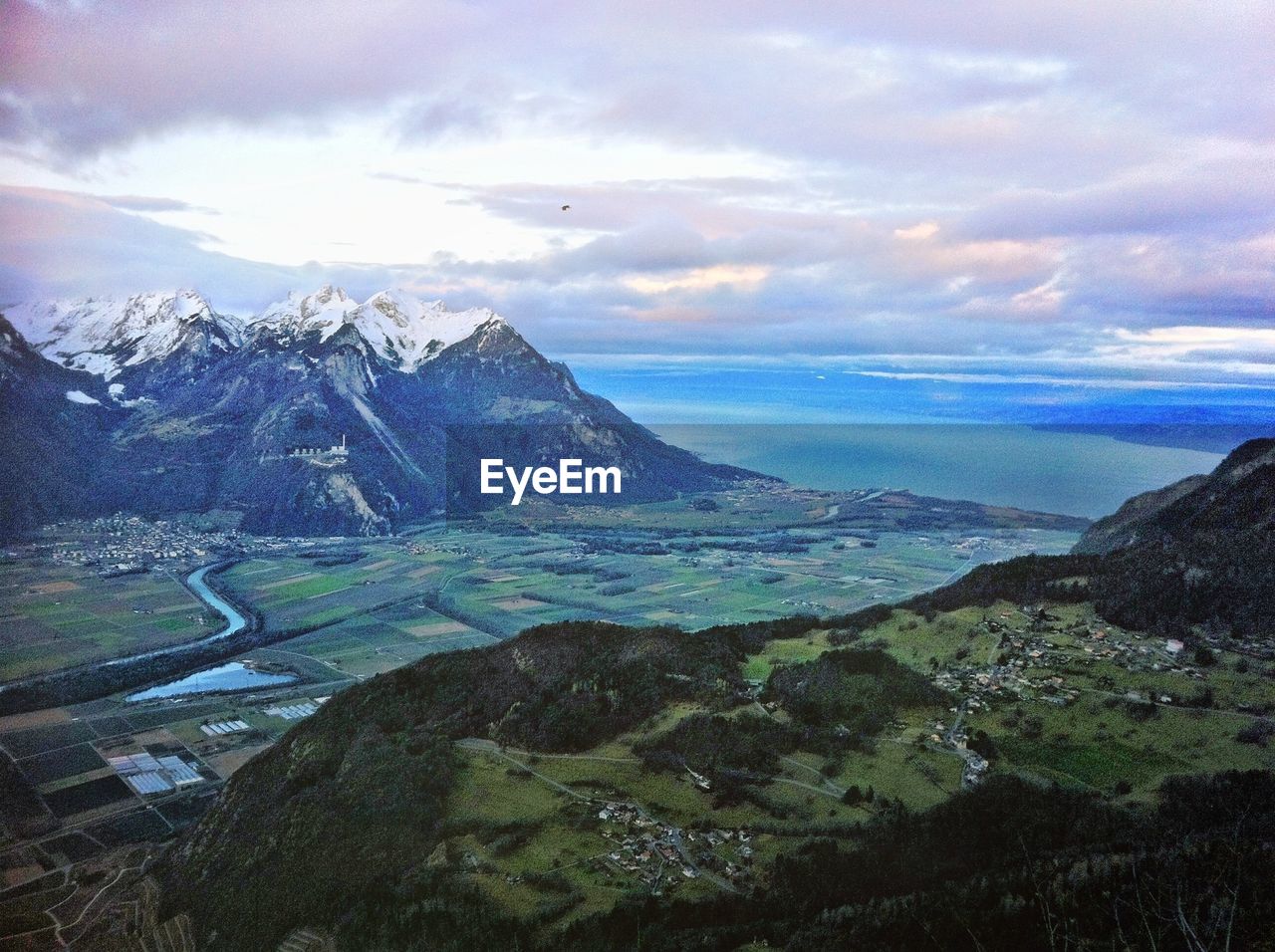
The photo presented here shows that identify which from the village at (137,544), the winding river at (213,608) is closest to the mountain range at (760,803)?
the winding river at (213,608)

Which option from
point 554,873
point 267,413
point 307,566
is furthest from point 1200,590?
point 267,413

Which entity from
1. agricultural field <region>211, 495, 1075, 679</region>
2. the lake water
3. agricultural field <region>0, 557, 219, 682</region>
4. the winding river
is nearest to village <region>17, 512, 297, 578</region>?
agricultural field <region>0, 557, 219, 682</region>

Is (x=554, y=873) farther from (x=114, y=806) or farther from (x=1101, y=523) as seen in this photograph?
(x=1101, y=523)

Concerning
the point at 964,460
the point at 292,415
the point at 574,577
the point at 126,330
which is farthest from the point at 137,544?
the point at 964,460

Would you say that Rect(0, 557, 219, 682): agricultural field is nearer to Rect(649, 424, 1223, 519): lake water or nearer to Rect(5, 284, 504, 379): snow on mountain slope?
Rect(5, 284, 504, 379): snow on mountain slope

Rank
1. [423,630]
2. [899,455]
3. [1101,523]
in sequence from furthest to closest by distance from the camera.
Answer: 1. [899,455]
2. [1101,523]
3. [423,630]

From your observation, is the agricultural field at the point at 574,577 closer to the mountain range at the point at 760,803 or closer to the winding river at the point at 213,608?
the winding river at the point at 213,608

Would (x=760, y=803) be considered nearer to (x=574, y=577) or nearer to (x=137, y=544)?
(x=574, y=577)
